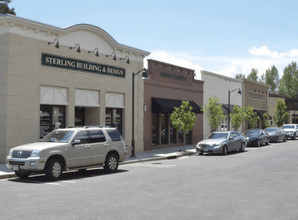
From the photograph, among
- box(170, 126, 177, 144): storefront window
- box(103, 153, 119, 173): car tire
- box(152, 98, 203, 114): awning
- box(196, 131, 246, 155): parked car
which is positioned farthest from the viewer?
box(170, 126, 177, 144): storefront window

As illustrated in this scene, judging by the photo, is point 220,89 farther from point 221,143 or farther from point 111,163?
point 111,163

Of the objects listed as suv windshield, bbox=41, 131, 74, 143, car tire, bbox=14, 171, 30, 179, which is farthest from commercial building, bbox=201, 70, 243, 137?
car tire, bbox=14, 171, 30, 179

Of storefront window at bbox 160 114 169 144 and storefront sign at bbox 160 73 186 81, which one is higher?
storefront sign at bbox 160 73 186 81

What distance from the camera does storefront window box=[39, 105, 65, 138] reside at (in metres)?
18.5

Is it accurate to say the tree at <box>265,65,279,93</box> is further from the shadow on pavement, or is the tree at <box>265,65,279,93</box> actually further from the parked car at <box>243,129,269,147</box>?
the shadow on pavement

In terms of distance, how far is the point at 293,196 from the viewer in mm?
9570

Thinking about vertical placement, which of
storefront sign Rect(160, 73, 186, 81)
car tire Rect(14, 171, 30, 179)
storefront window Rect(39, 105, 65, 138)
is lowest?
car tire Rect(14, 171, 30, 179)

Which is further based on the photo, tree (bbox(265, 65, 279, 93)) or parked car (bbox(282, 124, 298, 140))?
tree (bbox(265, 65, 279, 93))

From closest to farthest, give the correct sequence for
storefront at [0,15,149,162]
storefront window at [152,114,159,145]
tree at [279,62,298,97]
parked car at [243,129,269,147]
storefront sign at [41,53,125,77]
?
storefront at [0,15,149,162] < storefront sign at [41,53,125,77] < storefront window at [152,114,159,145] < parked car at [243,129,269,147] < tree at [279,62,298,97]

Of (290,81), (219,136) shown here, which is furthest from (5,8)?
(290,81)

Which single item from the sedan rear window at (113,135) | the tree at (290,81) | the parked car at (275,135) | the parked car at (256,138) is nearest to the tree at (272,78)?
the tree at (290,81)

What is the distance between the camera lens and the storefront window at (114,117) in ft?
74.3

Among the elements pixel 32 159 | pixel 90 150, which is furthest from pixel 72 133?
pixel 32 159

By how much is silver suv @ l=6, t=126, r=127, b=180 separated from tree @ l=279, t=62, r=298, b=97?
250ft
